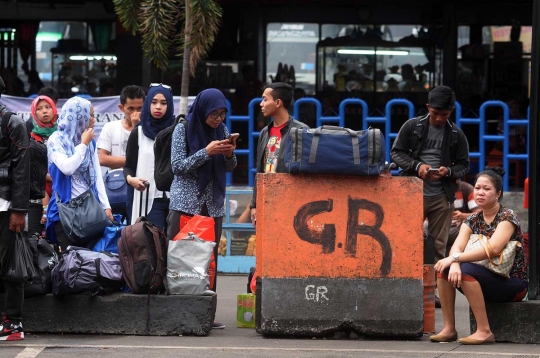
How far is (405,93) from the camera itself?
60.4ft

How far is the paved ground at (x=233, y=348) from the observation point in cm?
644

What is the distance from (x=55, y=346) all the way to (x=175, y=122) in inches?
79.7

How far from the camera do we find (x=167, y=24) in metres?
10.9

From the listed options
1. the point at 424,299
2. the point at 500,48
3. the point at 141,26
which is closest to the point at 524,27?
the point at 500,48

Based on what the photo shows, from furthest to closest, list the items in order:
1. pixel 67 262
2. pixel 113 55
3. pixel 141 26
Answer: pixel 113 55, pixel 141 26, pixel 67 262

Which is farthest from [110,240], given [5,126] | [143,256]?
[5,126]

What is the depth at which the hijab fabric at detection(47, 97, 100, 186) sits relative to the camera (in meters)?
7.68

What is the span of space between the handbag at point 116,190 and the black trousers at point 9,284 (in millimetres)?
2031

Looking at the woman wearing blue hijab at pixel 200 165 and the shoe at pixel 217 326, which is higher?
the woman wearing blue hijab at pixel 200 165

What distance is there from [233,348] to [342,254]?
1.02 metres

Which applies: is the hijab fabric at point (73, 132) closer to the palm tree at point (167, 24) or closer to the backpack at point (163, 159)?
the backpack at point (163, 159)

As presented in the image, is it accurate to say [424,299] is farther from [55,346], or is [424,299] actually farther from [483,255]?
[55,346]

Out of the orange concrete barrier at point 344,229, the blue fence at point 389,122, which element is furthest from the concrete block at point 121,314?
the blue fence at point 389,122

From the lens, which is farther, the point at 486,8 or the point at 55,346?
the point at 486,8
